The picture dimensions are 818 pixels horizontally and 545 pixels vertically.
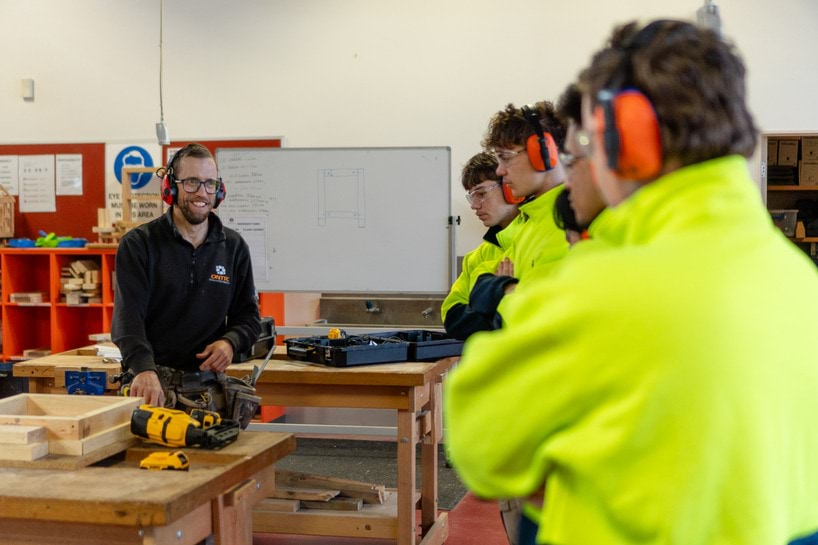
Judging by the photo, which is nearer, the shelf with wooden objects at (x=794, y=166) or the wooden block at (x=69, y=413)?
the wooden block at (x=69, y=413)

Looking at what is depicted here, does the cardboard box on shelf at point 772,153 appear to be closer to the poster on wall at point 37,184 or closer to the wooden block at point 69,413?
the poster on wall at point 37,184

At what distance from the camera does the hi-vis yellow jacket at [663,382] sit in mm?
859

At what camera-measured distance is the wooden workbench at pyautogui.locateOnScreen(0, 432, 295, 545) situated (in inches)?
61.7

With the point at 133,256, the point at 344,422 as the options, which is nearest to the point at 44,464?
the point at 133,256

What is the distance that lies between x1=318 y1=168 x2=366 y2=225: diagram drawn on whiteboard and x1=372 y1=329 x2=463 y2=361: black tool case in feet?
6.34

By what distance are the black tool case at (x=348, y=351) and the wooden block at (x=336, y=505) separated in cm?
66

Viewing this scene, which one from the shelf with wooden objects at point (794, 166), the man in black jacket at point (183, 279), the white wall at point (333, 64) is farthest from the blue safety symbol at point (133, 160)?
the shelf with wooden objects at point (794, 166)

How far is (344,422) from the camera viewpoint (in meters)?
6.40

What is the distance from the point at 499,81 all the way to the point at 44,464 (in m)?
5.01

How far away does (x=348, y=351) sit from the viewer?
341 cm

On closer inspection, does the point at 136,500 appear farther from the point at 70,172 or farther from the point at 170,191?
the point at 70,172

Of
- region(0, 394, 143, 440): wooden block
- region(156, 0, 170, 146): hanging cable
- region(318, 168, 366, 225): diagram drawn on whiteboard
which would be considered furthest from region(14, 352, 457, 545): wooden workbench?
region(156, 0, 170, 146): hanging cable

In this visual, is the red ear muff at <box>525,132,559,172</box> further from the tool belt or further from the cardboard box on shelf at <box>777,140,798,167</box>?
the cardboard box on shelf at <box>777,140,798,167</box>

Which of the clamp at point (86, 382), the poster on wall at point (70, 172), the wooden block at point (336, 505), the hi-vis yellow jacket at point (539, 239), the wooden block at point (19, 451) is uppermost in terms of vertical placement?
the poster on wall at point (70, 172)
